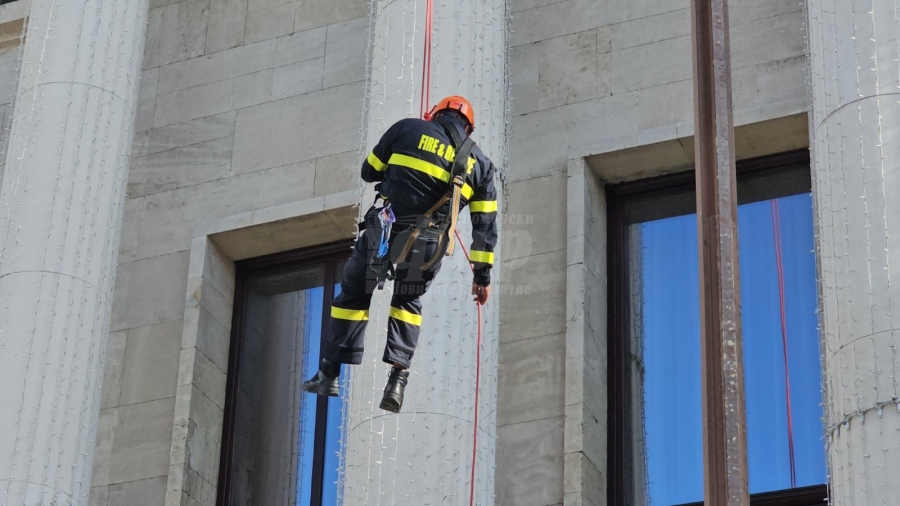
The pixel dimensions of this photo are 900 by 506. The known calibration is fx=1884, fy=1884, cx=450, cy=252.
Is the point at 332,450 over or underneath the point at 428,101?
underneath

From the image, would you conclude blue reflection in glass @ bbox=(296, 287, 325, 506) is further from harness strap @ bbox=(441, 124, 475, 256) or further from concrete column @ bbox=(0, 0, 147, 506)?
harness strap @ bbox=(441, 124, 475, 256)

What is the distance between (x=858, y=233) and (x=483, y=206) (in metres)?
3.63

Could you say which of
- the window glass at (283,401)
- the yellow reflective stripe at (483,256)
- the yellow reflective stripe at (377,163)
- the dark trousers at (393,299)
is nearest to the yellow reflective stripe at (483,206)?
the yellow reflective stripe at (483,256)

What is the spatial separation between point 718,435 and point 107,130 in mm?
11169

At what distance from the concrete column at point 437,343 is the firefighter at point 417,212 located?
2.23 meters

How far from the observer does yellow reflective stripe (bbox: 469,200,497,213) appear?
15180 millimetres

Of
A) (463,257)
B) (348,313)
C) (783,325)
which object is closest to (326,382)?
(348,313)

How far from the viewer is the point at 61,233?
66.7 ft

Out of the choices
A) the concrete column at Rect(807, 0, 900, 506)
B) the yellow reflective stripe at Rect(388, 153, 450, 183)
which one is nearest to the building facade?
the concrete column at Rect(807, 0, 900, 506)

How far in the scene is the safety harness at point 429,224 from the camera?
14664mm

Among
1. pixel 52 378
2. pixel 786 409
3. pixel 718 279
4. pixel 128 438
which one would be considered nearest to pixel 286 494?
pixel 128 438

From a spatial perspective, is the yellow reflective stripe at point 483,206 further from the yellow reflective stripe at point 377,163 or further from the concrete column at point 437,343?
the concrete column at point 437,343

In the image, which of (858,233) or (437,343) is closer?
(858,233)

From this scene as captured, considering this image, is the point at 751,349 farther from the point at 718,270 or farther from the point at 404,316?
Answer: the point at 718,270
